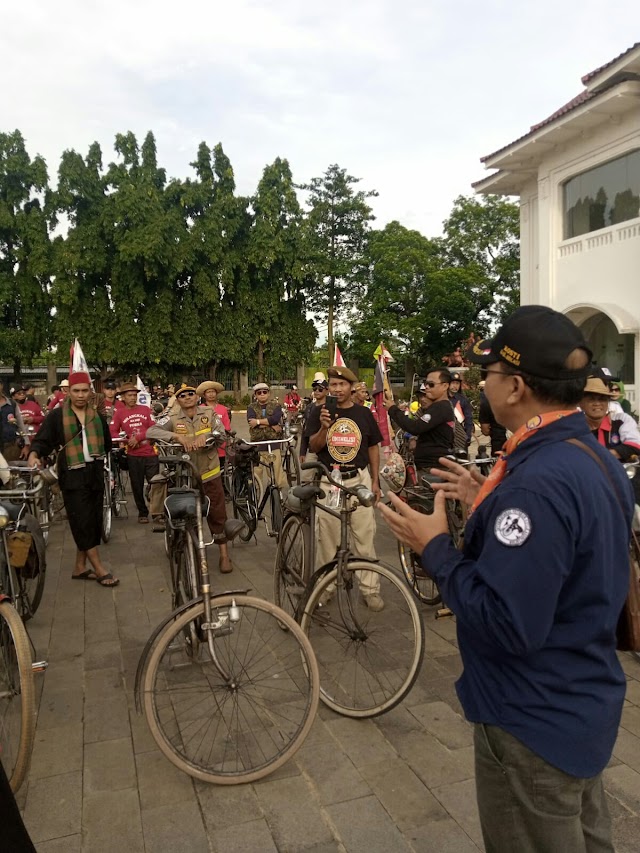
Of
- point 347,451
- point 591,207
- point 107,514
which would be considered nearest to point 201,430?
point 347,451

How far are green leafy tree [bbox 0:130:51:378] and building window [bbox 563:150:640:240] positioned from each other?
82.6 ft

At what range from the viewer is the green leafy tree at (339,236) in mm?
40875

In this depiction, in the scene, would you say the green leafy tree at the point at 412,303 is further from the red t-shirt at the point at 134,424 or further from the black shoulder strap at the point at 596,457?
the black shoulder strap at the point at 596,457

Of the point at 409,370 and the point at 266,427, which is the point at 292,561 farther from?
the point at 409,370

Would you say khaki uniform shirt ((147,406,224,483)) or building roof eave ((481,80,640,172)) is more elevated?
building roof eave ((481,80,640,172))

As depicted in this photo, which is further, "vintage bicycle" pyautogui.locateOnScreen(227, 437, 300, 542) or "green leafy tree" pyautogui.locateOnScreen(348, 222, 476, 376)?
"green leafy tree" pyautogui.locateOnScreen(348, 222, 476, 376)

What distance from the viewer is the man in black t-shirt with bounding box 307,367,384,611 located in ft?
16.3

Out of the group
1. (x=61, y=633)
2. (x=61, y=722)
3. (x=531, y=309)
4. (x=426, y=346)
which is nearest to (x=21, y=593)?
(x=61, y=633)

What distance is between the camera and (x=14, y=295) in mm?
33625

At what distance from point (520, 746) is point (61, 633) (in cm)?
417

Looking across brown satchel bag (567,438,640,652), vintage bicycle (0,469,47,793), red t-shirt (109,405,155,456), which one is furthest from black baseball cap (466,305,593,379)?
red t-shirt (109,405,155,456)

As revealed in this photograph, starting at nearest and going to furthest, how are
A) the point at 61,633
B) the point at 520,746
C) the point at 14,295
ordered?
1. the point at 520,746
2. the point at 61,633
3. the point at 14,295

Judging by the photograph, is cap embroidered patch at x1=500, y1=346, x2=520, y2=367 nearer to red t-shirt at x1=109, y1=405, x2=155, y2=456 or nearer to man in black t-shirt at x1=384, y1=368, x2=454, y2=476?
man in black t-shirt at x1=384, y1=368, x2=454, y2=476

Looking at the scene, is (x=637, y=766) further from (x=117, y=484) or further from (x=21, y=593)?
(x=117, y=484)
